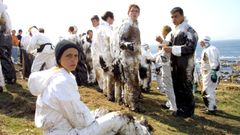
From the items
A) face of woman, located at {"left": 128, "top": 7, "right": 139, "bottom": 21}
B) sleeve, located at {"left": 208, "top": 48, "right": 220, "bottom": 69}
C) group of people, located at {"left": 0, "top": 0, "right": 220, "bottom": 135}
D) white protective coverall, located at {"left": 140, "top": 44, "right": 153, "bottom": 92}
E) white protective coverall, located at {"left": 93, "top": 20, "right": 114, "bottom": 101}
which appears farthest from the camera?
white protective coverall, located at {"left": 140, "top": 44, "right": 153, "bottom": 92}

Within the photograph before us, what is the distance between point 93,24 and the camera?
1255 cm

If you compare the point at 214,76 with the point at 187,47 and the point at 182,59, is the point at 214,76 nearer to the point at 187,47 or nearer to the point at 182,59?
the point at 182,59

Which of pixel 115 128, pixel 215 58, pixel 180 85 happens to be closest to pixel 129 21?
pixel 180 85

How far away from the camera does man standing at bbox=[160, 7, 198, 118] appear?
361 inches

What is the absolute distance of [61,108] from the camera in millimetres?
5020

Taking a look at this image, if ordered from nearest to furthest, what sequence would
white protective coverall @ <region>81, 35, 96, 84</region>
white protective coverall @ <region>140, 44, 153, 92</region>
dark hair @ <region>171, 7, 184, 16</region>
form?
1. dark hair @ <region>171, 7, 184, 16</region>
2. white protective coverall @ <region>140, 44, 153, 92</region>
3. white protective coverall @ <region>81, 35, 96, 84</region>

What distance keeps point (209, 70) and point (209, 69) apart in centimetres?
3

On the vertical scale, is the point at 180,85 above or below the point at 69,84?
below

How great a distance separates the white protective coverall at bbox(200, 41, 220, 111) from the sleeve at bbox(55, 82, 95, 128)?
6460 mm

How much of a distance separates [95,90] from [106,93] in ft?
4.26

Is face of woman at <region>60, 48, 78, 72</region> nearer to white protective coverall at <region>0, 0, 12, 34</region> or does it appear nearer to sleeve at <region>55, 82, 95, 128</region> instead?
sleeve at <region>55, 82, 95, 128</region>

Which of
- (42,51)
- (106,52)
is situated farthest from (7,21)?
(106,52)

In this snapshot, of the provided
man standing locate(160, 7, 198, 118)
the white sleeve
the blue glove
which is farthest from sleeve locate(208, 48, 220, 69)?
the white sleeve

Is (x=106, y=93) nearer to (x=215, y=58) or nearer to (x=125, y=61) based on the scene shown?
(x=125, y=61)
